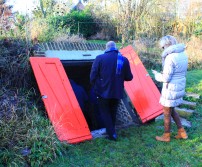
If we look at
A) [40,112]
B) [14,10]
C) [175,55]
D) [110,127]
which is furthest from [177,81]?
[14,10]

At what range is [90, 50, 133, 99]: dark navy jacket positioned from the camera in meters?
4.23

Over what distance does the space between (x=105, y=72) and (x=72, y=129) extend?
121cm

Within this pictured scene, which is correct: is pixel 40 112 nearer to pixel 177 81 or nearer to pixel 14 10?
pixel 177 81

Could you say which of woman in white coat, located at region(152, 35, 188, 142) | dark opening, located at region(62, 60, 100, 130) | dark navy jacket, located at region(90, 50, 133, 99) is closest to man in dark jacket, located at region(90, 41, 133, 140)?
dark navy jacket, located at region(90, 50, 133, 99)

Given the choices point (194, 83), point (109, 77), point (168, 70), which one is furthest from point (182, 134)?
point (194, 83)

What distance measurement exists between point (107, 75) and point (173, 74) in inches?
44.5

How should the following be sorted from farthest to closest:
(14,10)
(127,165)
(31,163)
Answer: (14,10)
(127,165)
(31,163)

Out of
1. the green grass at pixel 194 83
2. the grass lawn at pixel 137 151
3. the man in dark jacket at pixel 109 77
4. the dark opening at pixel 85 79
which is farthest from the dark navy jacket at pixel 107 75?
the green grass at pixel 194 83

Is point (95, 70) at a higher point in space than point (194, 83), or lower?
higher

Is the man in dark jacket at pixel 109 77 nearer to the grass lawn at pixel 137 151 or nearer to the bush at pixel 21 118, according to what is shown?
the grass lawn at pixel 137 151

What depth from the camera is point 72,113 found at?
4566mm

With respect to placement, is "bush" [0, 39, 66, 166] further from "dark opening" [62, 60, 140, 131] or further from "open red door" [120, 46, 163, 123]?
"open red door" [120, 46, 163, 123]

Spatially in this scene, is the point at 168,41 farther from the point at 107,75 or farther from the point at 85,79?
the point at 85,79

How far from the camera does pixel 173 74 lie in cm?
398
